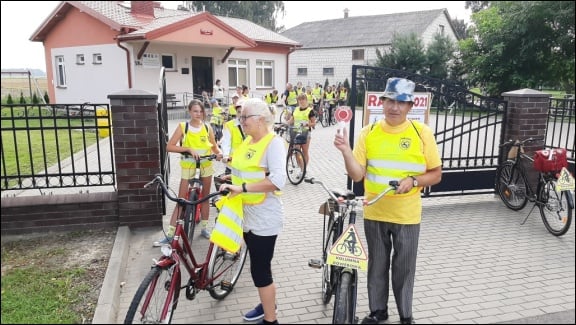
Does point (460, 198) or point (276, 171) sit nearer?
point (276, 171)

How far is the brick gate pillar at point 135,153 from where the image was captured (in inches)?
208

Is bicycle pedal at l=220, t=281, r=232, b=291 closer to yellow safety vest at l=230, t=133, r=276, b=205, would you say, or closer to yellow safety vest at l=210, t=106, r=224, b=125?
yellow safety vest at l=230, t=133, r=276, b=205

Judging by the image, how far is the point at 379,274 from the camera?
140 inches

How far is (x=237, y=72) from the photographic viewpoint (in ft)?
81.9

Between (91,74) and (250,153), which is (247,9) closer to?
(91,74)

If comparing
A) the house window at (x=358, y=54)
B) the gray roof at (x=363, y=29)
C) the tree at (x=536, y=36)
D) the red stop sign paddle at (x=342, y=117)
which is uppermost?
the gray roof at (x=363, y=29)

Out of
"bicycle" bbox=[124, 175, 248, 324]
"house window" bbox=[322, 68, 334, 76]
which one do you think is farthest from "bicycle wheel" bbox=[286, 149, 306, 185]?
"house window" bbox=[322, 68, 334, 76]

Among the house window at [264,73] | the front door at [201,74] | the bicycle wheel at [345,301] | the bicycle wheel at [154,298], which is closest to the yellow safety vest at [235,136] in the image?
the bicycle wheel at [154,298]

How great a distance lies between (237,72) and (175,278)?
22659 millimetres

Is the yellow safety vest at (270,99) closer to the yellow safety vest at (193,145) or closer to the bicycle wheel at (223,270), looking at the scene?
the yellow safety vest at (193,145)

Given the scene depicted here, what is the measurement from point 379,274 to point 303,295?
0.87 meters

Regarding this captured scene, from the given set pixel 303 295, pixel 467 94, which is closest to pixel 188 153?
pixel 303 295

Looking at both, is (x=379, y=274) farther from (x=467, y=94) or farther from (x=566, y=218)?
(x=467, y=94)

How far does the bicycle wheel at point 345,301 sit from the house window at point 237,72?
73.6ft
